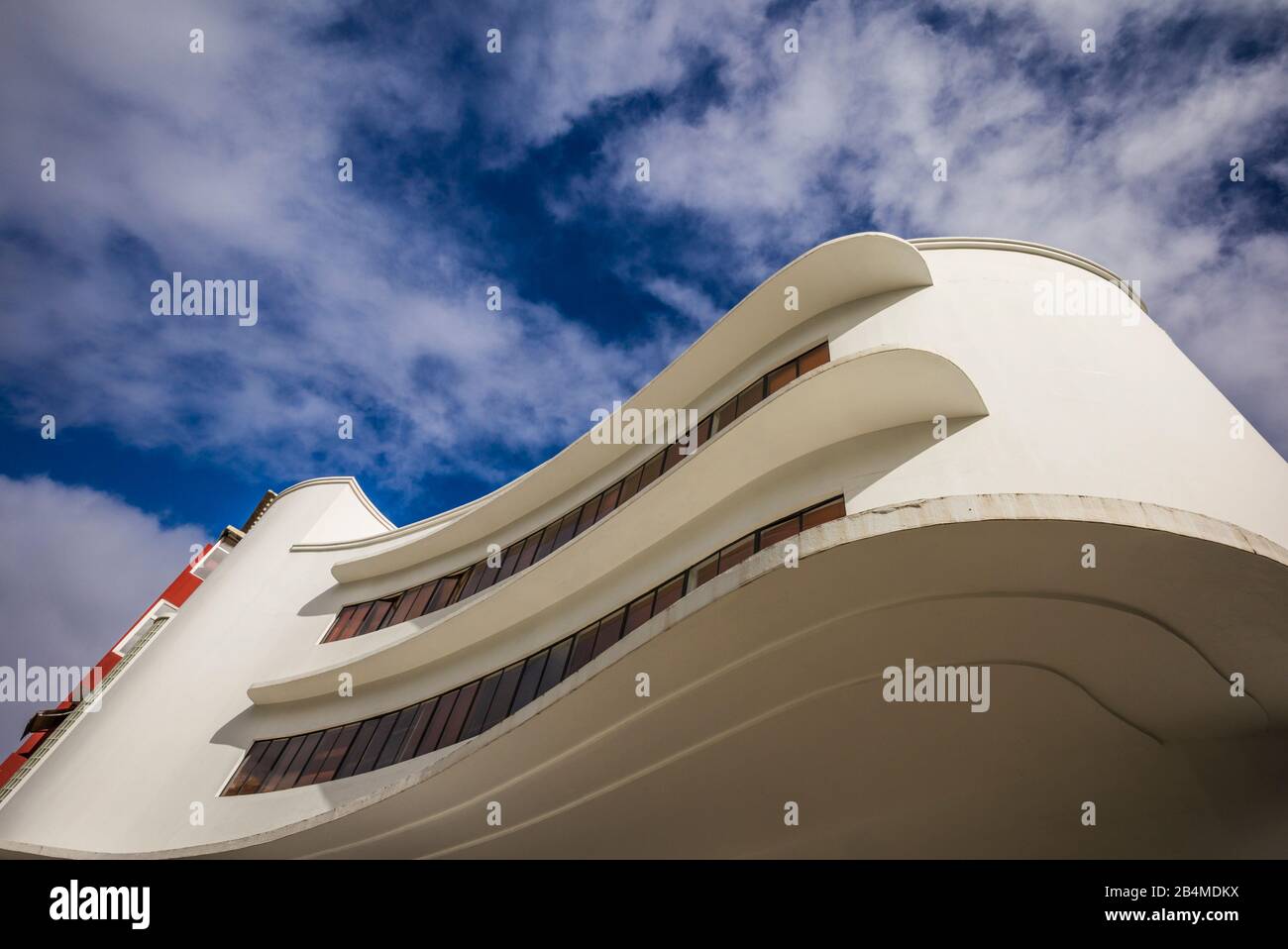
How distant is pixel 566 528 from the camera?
14148 millimetres

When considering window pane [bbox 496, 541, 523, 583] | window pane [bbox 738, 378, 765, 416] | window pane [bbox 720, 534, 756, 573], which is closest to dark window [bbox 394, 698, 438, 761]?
window pane [bbox 496, 541, 523, 583]

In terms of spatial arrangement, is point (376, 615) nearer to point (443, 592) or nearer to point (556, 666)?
point (443, 592)

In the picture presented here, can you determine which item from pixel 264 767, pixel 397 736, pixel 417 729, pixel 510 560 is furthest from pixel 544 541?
pixel 264 767

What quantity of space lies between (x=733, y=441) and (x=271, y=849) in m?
8.22

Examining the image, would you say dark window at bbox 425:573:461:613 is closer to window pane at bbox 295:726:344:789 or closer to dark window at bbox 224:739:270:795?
window pane at bbox 295:726:344:789

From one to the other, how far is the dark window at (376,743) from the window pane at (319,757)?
927 mm

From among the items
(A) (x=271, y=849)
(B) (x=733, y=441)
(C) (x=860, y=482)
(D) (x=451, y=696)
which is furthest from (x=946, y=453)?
(A) (x=271, y=849)

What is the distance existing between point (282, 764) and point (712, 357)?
422 inches

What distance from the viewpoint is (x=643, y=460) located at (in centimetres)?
1316

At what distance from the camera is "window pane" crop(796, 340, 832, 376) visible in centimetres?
1007

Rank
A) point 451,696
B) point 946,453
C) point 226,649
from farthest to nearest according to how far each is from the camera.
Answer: point 226,649, point 451,696, point 946,453
